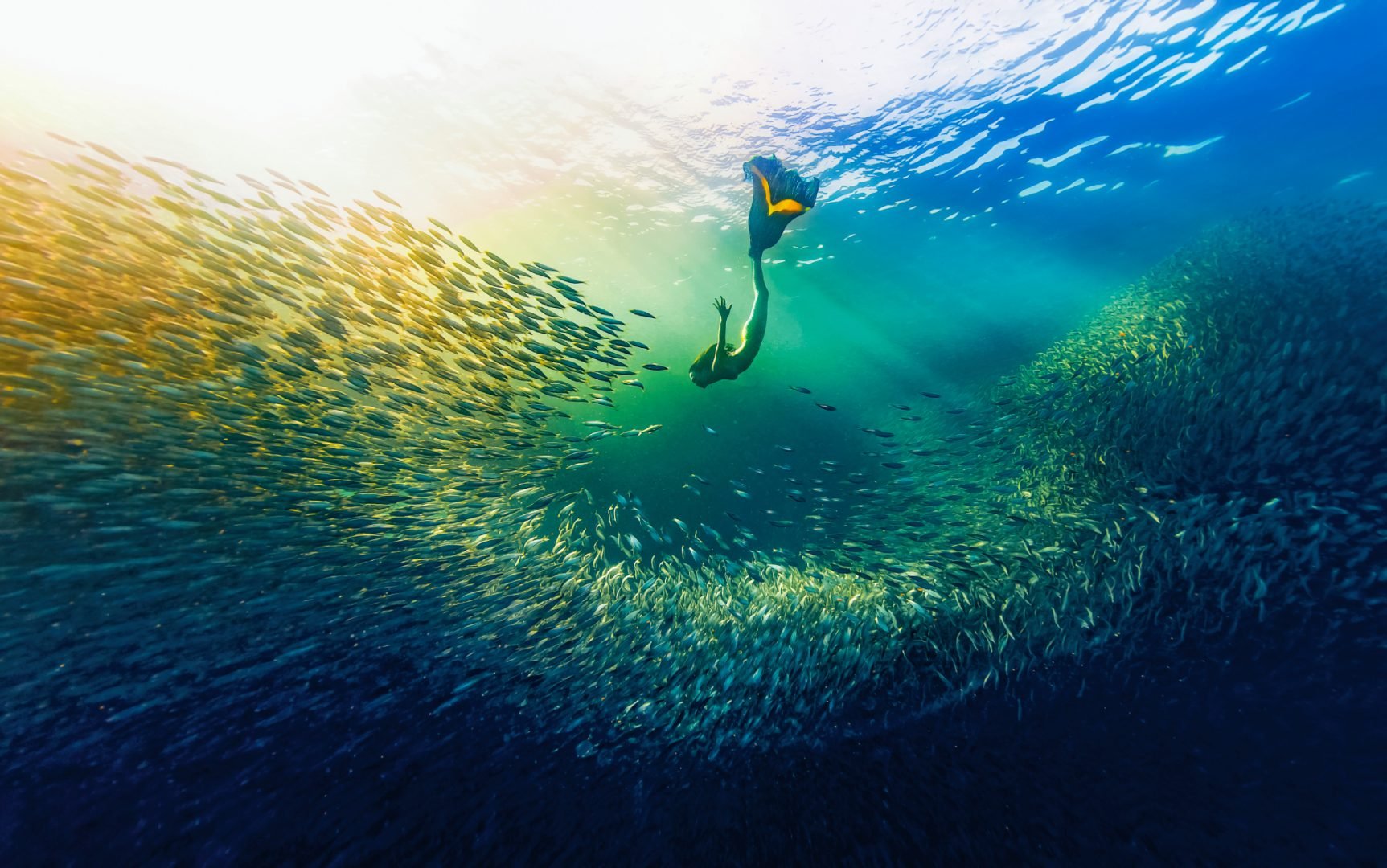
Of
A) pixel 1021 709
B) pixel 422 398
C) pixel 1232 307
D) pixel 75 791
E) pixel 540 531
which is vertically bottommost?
pixel 75 791

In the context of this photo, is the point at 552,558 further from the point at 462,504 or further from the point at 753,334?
the point at 753,334

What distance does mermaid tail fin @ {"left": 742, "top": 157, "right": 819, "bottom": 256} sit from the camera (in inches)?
206

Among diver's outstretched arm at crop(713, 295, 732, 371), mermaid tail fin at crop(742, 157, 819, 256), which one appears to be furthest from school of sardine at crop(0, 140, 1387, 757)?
mermaid tail fin at crop(742, 157, 819, 256)

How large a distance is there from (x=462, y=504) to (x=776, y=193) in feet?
19.3

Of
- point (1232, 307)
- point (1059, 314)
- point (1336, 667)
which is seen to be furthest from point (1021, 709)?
point (1059, 314)

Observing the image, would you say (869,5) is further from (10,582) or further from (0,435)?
(10,582)

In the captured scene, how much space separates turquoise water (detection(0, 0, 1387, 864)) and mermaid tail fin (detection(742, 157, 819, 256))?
2.19 meters

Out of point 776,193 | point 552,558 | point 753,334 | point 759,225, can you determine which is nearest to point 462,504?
point 552,558

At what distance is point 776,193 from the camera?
5375 millimetres

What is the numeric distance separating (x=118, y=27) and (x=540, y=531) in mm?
11987

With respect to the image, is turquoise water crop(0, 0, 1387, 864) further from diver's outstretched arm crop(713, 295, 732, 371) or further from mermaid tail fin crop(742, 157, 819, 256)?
mermaid tail fin crop(742, 157, 819, 256)

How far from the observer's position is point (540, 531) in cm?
1284

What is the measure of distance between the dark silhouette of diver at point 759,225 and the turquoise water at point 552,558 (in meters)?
1.17

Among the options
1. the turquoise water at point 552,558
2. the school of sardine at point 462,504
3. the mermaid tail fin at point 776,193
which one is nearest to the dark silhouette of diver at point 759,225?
the mermaid tail fin at point 776,193
